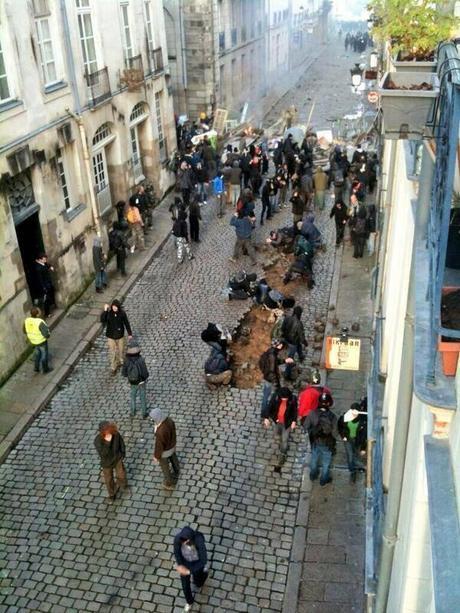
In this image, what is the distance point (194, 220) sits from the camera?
19156 millimetres

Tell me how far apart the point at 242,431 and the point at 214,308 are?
4.68m

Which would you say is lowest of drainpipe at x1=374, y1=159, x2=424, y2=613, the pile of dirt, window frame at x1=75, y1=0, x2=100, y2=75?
the pile of dirt

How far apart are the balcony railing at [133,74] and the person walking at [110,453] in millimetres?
12573

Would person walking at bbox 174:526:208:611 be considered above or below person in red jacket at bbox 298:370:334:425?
below

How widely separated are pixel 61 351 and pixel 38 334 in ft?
5.16

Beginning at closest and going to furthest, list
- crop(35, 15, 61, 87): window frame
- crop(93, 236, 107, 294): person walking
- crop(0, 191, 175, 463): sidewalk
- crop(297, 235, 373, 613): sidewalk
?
1. crop(297, 235, 373, 613): sidewalk
2. crop(0, 191, 175, 463): sidewalk
3. crop(35, 15, 61, 87): window frame
4. crop(93, 236, 107, 294): person walking

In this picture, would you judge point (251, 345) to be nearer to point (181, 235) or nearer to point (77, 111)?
point (181, 235)

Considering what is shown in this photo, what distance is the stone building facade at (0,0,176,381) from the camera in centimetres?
1368

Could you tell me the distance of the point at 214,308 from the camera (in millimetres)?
15828

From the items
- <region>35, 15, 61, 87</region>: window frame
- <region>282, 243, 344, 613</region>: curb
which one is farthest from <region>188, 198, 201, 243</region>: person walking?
<region>282, 243, 344, 613</region>: curb

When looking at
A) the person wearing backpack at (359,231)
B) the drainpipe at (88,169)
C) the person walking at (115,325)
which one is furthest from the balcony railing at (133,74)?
the person walking at (115,325)

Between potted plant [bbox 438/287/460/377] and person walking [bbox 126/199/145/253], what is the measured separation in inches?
595

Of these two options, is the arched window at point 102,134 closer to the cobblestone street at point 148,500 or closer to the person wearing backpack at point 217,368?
the cobblestone street at point 148,500

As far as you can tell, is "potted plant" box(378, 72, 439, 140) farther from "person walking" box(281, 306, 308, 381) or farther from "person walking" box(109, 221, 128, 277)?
"person walking" box(109, 221, 128, 277)
